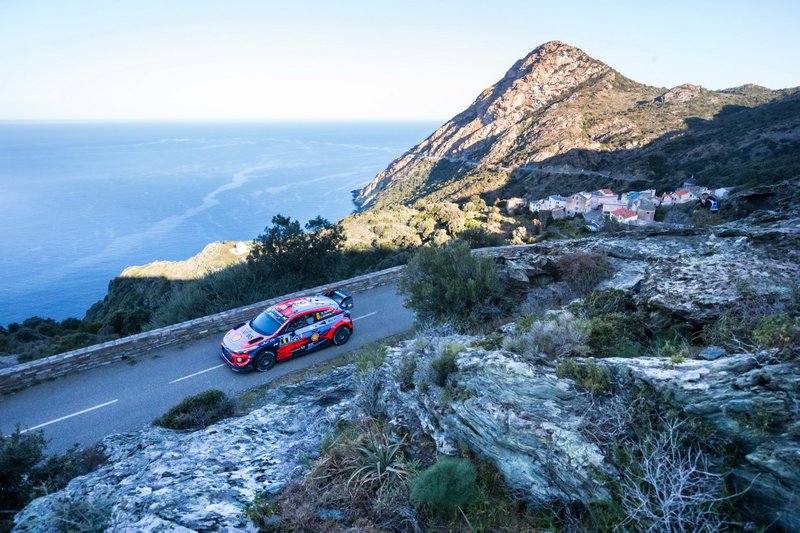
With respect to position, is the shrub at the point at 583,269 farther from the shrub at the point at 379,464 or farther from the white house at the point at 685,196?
the white house at the point at 685,196

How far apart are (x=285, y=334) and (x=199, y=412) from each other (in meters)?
2.91

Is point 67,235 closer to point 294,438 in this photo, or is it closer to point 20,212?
point 20,212

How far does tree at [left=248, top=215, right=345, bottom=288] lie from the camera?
57.7 feet

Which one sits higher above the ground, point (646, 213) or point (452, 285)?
point (452, 285)

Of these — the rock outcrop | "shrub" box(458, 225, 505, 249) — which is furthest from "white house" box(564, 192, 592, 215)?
the rock outcrop

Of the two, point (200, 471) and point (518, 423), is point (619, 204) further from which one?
point (200, 471)

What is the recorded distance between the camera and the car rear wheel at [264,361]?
386 inches

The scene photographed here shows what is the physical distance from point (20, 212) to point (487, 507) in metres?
104

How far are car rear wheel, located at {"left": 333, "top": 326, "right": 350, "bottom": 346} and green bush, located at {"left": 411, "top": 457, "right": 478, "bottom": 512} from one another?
23.9ft

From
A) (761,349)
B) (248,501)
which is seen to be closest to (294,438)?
(248,501)

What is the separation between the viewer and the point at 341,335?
11164 mm

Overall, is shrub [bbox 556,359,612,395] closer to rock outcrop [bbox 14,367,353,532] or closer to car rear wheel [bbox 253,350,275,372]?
rock outcrop [bbox 14,367,353,532]

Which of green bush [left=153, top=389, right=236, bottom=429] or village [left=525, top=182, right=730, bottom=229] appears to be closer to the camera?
green bush [left=153, top=389, right=236, bottom=429]

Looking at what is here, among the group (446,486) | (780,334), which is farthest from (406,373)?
(780,334)
